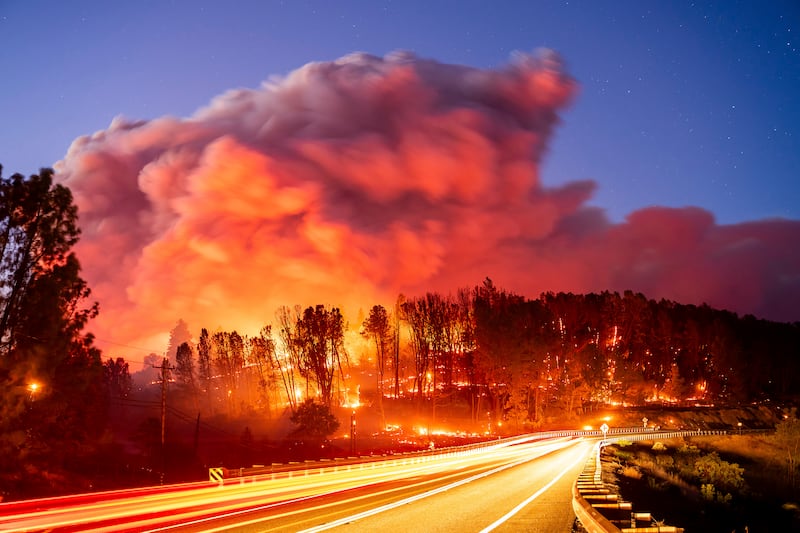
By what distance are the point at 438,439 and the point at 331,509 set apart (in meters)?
60.8

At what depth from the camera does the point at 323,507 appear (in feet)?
63.4

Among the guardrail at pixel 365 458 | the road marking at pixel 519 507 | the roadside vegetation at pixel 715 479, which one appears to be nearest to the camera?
the road marking at pixel 519 507

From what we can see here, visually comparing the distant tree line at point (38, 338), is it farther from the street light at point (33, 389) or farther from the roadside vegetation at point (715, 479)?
the roadside vegetation at point (715, 479)

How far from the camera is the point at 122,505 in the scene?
19.1m

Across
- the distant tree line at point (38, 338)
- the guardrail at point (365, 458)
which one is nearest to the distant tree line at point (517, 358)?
the guardrail at point (365, 458)

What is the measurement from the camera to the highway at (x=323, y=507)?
607 inches

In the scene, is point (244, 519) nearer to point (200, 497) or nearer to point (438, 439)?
point (200, 497)

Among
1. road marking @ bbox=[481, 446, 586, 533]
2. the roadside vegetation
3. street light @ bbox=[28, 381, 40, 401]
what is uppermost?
street light @ bbox=[28, 381, 40, 401]

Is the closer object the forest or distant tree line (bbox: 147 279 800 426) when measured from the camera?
the forest

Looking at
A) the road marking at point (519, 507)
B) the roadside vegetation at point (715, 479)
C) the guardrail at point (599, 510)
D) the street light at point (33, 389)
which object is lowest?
the roadside vegetation at point (715, 479)

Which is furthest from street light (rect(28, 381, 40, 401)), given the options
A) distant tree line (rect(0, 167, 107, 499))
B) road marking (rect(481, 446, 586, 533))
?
road marking (rect(481, 446, 586, 533))

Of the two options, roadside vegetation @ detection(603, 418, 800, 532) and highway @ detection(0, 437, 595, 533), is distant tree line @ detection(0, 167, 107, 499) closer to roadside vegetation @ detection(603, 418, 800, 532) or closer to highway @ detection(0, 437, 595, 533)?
highway @ detection(0, 437, 595, 533)

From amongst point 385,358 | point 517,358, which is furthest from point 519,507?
point 385,358

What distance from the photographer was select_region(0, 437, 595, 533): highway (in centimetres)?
1543
